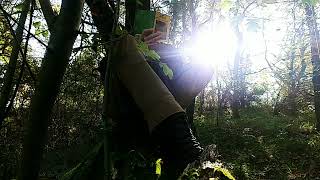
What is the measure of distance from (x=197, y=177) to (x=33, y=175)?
2.12 metres

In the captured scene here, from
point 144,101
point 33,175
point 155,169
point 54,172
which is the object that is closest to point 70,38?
point 33,175

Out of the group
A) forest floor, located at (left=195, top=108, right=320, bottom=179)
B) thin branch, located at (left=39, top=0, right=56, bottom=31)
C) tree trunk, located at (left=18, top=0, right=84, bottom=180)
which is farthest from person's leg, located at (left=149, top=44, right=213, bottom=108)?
forest floor, located at (left=195, top=108, right=320, bottom=179)

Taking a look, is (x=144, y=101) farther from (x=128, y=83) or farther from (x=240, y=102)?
(x=240, y=102)

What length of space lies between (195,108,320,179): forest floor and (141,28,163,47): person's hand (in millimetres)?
4934

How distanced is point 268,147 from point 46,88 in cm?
778

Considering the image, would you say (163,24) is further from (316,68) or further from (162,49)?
(316,68)

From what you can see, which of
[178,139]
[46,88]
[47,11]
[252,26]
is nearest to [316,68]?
[252,26]

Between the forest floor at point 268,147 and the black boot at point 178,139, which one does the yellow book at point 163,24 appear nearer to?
the black boot at point 178,139

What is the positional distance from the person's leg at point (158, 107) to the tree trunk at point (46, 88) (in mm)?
362

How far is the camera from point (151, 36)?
1.63m

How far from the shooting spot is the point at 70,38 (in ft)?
2.76

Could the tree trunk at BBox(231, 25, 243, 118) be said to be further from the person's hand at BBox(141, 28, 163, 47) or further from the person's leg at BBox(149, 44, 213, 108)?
the person's hand at BBox(141, 28, 163, 47)

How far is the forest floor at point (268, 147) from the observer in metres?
6.53

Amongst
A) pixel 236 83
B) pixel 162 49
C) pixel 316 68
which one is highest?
pixel 316 68
